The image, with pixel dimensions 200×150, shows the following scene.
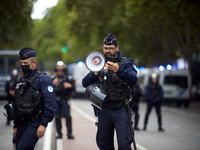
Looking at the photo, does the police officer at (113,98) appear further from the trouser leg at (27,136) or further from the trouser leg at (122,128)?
the trouser leg at (27,136)

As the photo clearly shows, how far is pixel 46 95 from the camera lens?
5.43m

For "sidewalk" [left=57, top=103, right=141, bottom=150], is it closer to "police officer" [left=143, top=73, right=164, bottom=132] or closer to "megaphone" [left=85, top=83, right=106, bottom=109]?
"police officer" [left=143, top=73, right=164, bottom=132]

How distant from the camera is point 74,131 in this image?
1228cm

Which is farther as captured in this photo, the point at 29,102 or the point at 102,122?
the point at 102,122

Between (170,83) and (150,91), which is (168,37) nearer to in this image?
(170,83)

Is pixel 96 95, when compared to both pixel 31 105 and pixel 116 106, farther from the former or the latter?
pixel 31 105

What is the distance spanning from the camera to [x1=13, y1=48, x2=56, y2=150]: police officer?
5.28 metres

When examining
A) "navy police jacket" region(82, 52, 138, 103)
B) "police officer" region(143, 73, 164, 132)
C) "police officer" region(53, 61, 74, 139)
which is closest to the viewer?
"navy police jacket" region(82, 52, 138, 103)

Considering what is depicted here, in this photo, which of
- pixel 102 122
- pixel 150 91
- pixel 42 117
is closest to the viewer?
pixel 42 117

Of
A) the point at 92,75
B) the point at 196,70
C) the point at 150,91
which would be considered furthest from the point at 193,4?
the point at 196,70

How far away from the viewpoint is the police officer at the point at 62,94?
10.7 metres

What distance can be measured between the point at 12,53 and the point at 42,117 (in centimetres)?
2048

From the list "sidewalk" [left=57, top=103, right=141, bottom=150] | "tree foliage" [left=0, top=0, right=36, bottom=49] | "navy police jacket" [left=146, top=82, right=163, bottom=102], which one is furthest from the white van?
"sidewalk" [left=57, top=103, right=141, bottom=150]

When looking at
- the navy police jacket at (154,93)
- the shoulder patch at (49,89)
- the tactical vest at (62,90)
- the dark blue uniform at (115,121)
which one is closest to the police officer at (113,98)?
the dark blue uniform at (115,121)
